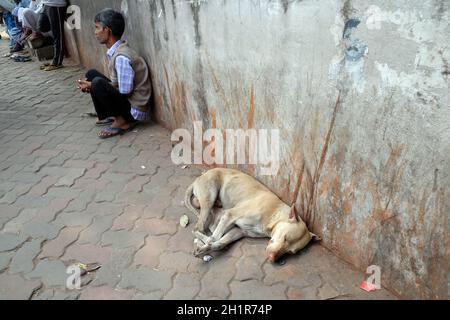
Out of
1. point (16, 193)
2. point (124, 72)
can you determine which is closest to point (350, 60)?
point (124, 72)

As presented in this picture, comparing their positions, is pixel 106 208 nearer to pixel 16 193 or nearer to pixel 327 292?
pixel 16 193

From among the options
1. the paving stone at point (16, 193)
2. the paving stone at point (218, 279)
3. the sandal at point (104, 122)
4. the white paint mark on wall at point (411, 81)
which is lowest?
the paving stone at point (218, 279)

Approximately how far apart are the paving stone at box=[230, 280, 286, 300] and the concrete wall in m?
0.60

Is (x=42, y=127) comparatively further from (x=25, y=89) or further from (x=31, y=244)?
(x=31, y=244)

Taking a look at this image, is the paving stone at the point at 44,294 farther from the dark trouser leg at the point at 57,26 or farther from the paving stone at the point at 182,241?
the dark trouser leg at the point at 57,26

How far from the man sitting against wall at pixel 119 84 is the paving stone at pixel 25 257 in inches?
83.9

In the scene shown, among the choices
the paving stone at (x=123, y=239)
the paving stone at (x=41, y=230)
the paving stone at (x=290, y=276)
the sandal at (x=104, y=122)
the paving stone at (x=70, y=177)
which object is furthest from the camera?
the sandal at (x=104, y=122)

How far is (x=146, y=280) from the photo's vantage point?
269 centimetres

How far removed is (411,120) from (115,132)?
12.8 ft

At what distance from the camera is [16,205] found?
11.7ft

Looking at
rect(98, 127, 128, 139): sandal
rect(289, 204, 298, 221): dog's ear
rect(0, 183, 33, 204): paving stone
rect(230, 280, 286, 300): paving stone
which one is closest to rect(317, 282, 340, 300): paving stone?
rect(230, 280, 286, 300): paving stone

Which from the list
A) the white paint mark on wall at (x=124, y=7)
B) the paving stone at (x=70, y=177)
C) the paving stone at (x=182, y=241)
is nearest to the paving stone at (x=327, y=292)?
the paving stone at (x=182, y=241)

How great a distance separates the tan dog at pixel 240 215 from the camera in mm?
2785
